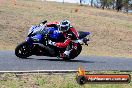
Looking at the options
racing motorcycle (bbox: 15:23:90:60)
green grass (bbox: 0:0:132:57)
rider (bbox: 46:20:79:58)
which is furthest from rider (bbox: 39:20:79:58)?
green grass (bbox: 0:0:132:57)

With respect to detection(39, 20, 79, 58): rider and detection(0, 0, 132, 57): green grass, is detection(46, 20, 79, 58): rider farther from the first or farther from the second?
detection(0, 0, 132, 57): green grass

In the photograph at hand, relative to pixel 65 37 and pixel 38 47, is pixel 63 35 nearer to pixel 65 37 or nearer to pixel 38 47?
pixel 65 37

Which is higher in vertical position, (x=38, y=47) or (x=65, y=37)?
(x=65, y=37)

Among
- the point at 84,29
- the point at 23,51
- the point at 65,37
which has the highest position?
the point at 65,37

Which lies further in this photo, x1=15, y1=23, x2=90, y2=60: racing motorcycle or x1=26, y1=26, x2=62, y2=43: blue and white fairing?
x1=26, y1=26, x2=62, y2=43: blue and white fairing

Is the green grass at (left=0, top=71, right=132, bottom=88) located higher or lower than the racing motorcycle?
higher

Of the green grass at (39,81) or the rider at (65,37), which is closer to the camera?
the green grass at (39,81)

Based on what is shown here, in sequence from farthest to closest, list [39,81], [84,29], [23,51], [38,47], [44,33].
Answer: [84,29]
[44,33]
[38,47]
[23,51]
[39,81]

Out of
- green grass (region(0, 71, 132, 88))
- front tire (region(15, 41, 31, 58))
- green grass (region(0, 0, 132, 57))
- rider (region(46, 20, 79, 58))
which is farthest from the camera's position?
green grass (region(0, 0, 132, 57))

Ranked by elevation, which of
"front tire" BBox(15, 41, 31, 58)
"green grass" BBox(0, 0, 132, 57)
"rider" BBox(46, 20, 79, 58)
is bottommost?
"green grass" BBox(0, 0, 132, 57)

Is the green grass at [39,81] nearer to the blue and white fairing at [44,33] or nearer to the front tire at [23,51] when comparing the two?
the front tire at [23,51]

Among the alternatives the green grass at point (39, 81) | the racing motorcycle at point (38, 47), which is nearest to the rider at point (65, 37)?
the racing motorcycle at point (38, 47)

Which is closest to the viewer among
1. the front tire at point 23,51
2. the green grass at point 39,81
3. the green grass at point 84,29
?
the green grass at point 39,81

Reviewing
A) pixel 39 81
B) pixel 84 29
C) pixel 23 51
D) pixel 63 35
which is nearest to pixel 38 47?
pixel 23 51
